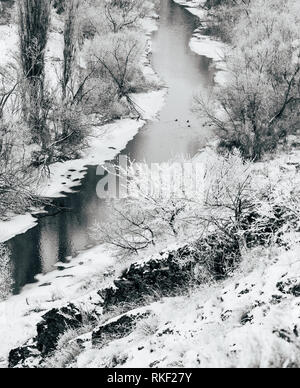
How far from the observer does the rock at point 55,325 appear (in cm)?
784

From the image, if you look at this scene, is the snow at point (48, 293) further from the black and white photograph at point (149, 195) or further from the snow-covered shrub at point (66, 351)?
the snow-covered shrub at point (66, 351)

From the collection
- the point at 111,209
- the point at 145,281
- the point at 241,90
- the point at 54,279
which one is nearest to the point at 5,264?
the point at 54,279

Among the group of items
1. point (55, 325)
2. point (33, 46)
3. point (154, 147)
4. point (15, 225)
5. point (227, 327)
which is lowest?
point (55, 325)

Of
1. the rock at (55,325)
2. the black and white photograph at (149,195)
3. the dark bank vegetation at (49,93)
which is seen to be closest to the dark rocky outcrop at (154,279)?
the black and white photograph at (149,195)

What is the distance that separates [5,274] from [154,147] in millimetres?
13604

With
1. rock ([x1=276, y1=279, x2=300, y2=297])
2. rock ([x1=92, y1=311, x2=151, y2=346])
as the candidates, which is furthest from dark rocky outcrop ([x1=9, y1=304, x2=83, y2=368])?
rock ([x1=276, y1=279, x2=300, y2=297])

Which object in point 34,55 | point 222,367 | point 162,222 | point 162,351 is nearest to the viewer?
point 222,367

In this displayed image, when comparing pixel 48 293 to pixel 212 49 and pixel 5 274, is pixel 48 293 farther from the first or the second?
pixel 212 49

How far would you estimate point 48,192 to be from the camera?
21297 mm

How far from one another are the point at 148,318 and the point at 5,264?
10.6m

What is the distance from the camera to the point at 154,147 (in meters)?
26.1

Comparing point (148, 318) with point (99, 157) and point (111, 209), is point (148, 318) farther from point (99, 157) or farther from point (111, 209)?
point (99, 157)

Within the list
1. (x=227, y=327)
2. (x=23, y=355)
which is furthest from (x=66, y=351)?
(x=227, y=327)

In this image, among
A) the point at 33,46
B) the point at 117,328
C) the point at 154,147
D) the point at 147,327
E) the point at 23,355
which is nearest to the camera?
the point at 147,327
